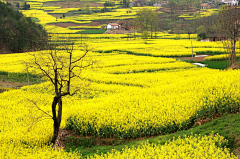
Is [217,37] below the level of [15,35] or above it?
below

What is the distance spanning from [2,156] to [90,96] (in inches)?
458

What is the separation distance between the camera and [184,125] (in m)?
14.4

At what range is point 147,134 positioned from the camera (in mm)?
14367

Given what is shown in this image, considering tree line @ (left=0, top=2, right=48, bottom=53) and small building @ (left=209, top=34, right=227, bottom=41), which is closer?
tree line @ (left=0, top=2, right=48, bottom=53)

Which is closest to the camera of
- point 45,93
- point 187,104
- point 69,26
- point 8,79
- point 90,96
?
point 187,104

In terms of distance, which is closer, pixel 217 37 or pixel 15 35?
pixel 15 35

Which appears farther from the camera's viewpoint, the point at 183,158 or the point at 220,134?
the point at 220,134

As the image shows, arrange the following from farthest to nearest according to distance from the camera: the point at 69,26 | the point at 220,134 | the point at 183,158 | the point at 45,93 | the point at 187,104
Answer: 1. the point at 69,26
2. the point at 45,93
3. the point at 187,104
4. the point at 220,134
5. the point at 183,158

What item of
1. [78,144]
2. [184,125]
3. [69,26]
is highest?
[69,26]

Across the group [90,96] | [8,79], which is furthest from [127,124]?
[8,79]

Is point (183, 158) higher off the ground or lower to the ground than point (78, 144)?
higher

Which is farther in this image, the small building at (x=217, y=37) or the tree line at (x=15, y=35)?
the small building at (x=217, y=37)

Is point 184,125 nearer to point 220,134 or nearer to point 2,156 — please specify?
point 220,134

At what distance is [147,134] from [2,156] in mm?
7212
